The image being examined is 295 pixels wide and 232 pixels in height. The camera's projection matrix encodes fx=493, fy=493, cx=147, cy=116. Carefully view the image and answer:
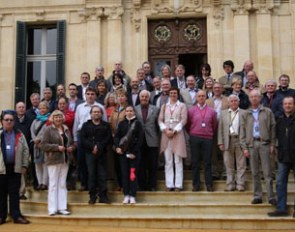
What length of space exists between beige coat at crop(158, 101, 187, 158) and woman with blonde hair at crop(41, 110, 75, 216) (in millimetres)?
1849

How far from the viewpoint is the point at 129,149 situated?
366 inches

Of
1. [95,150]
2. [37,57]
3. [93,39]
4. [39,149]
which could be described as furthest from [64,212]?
[37,57]

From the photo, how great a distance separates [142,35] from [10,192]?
722 centimetres

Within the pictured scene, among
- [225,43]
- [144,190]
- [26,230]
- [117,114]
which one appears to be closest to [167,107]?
[117,114]

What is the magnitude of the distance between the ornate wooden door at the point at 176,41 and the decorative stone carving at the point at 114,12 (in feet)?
3.14

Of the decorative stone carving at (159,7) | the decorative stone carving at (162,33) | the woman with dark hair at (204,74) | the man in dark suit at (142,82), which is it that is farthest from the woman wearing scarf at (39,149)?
the decorative stone carving at (159,7)

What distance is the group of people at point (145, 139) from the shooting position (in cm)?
897

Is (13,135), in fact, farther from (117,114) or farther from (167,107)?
(167,107)

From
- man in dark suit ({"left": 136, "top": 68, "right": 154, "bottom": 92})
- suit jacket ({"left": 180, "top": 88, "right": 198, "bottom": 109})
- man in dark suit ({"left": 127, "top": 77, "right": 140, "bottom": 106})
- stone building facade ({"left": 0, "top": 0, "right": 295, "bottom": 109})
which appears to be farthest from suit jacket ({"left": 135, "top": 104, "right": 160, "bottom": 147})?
stone building facade ({"left": 0, "top": 0, "right": 295, "bottom": 109})

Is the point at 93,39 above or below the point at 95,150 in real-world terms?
above

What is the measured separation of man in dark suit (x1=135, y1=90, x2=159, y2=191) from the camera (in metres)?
9.82

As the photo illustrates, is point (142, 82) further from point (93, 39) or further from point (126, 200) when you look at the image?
point (93, 39)

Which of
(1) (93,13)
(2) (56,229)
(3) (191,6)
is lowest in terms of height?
(2) (56,229)

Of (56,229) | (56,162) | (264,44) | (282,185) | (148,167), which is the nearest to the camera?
(56,229)
